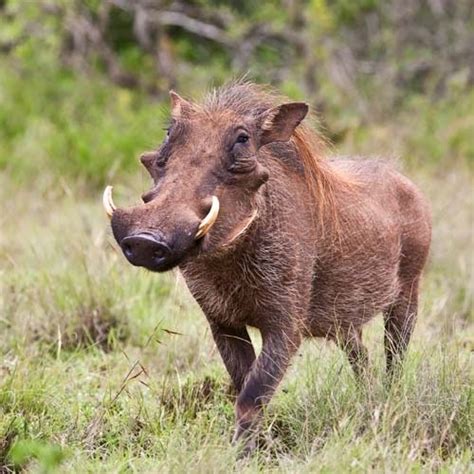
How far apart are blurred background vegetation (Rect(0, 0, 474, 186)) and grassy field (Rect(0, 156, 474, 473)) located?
13.1ft

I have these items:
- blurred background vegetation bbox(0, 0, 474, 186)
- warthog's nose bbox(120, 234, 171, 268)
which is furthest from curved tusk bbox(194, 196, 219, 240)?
blurred background vegetation bbox(0, 0, 474, 186)

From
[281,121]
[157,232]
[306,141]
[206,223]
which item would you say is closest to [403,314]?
[306,141]

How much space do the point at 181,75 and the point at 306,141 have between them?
8196 millimetres

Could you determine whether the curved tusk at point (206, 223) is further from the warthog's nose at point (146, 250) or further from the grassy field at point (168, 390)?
the grassy field at point (168, 390)

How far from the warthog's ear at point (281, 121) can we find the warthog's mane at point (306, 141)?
0.05 meters

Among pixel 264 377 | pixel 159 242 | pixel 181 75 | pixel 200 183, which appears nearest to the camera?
pixel 159 242

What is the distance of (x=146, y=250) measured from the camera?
12.1 feet

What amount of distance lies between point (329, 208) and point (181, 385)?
0.90 metres

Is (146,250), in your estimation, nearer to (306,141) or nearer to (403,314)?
(306,141)

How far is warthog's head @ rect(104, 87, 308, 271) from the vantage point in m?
3.74

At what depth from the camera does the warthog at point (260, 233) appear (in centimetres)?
388

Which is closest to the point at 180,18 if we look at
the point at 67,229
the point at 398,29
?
the point at 398,29

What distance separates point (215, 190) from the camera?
399cm

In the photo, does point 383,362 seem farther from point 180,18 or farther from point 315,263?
point 180,18
